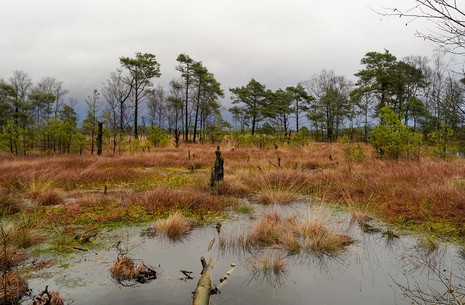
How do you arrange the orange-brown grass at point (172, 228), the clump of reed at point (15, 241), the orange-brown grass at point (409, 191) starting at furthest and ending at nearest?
the orange-brown grass at point (409, 191) < the orange-brown grass at point (172, 228) < the clump of reed at point (15, 241)

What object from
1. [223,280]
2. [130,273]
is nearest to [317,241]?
[223,280]

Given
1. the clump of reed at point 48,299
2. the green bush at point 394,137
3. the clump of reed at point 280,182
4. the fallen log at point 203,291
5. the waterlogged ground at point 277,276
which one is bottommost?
the waterlogged ground at point 277,276

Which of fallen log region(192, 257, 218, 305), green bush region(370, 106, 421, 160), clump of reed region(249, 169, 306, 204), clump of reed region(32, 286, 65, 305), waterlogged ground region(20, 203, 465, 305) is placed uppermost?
green bush region(370, 106, 421, 160)

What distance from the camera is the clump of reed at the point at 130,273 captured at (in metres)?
2.49

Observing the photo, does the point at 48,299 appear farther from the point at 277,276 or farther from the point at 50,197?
the point at 50,197

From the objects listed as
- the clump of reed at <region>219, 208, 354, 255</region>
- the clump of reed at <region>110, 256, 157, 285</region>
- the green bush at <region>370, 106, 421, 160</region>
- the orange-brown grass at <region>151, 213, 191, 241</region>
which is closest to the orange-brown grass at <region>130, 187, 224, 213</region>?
the orange-brown grass at <region>151, 213, 191, 241</region>

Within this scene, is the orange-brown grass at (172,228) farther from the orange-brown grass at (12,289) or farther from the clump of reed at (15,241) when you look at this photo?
the orange-brown grass at (12,289)

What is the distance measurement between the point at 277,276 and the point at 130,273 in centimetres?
148

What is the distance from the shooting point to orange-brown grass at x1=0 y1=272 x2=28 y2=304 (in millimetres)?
2049

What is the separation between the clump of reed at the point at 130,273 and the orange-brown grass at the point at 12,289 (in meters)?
0.71

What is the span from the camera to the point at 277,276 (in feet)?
8.48

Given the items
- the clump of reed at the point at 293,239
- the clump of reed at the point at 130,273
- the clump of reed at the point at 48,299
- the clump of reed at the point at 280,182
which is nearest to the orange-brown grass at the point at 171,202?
the clump of reed at the point at 280,182

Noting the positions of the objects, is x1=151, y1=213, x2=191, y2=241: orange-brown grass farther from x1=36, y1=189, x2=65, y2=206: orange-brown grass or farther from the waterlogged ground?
x1=36, y1=189, x2=65, y2=206: orange-brown grass

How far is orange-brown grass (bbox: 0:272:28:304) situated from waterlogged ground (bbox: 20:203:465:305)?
0.33 ft
